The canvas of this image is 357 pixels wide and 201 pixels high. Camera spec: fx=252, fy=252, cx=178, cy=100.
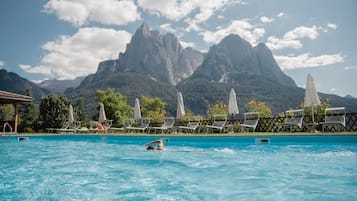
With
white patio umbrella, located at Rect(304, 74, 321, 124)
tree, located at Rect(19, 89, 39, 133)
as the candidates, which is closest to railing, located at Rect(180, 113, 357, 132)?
white patio umbrella, located at Rect(304, 74, 321, 124)

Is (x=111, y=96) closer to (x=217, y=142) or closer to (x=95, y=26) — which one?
(x=95, y=26)

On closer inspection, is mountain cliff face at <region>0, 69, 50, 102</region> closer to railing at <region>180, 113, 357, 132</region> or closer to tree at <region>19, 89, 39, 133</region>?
tree at <region>19, 89, 39, 133</region>

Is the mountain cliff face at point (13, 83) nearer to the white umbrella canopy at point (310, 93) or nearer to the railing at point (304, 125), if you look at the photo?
the railing at point (304, 125)

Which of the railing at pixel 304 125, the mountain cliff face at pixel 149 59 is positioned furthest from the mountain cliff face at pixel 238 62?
the railing at pixel 304 125

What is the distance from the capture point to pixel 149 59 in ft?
303

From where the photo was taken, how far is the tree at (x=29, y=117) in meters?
19.6

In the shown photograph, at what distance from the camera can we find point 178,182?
13.2ft

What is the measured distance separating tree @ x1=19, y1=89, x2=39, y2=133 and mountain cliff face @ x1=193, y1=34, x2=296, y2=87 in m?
63.3

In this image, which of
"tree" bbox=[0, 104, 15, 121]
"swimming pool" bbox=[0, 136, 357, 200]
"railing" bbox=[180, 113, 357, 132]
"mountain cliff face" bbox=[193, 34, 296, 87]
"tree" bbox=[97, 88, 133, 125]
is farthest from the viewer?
"mountain cliff face" bbox=[193, 34, 296, 87]

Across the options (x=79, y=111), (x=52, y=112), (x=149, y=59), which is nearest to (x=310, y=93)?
(x=52, y=112)

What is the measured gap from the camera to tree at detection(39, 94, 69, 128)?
20062 mm

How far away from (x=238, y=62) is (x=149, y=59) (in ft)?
107

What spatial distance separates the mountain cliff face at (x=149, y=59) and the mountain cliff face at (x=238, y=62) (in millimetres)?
14747

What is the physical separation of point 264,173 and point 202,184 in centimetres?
135
